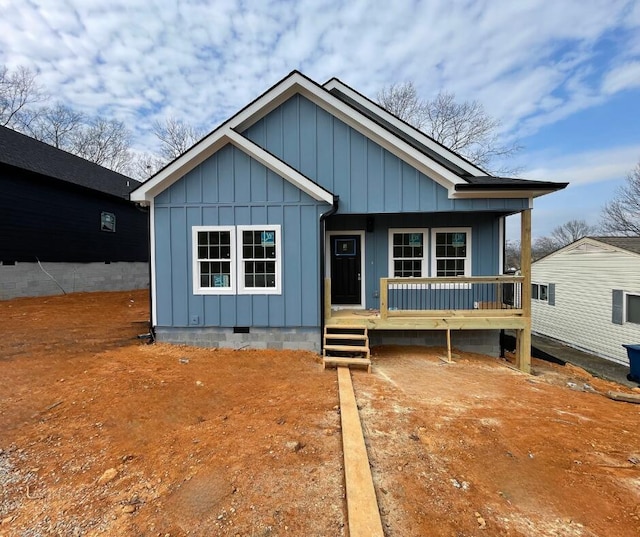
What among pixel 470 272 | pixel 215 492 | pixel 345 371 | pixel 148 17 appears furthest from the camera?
pixel 148 17

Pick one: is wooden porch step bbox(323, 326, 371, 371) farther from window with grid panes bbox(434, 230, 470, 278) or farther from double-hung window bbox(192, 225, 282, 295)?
window with grid panes bbox(434, 230, 470, 278)

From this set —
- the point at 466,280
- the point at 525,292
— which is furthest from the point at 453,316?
the point at 525,292

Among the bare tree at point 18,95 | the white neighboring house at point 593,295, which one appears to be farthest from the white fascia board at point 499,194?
the bare tree at point 18,95

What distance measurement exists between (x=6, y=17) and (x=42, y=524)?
17175mm

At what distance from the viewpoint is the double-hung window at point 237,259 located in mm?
6957

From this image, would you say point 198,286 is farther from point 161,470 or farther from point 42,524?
point 42,524

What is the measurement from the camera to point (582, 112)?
1939 cm

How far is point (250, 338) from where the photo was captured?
7.02m

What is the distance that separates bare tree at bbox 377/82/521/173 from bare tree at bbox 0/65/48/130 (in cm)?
2652

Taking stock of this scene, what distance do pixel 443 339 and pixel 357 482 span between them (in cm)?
604

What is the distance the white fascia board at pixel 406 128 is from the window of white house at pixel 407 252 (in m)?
2.03

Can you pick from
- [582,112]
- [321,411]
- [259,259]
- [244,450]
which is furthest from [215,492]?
[582,112]

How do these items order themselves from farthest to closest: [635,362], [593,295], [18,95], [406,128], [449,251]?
[18,95] < [593,295] < [635,362] < [406,128] < [449,251]

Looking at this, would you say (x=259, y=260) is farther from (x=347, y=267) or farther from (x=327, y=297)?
(x=347, y=267)
